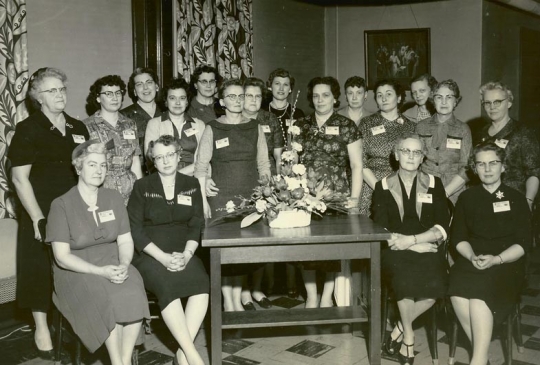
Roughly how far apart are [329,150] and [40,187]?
1.91 metres

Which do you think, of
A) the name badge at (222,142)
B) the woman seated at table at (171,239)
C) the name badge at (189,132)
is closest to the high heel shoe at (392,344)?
the woman seated at table at (171,239)

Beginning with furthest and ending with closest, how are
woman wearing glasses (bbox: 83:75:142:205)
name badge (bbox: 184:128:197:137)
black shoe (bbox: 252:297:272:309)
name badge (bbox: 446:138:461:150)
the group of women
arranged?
black shoe (bbox: 252:297:272:309), name badge (bbox: 184:128:197:137), name badge (bbox: 446:138:461:150), woman wearing glasses (bbox: 83:75:142:205), the group of women

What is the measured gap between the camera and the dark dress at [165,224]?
334 centimetres

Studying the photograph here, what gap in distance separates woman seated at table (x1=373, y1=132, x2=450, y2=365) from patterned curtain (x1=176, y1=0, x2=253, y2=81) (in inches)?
→ 102

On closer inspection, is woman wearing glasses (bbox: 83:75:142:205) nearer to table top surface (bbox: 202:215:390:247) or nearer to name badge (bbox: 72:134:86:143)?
name badge (bbox: 72:134:86:143)

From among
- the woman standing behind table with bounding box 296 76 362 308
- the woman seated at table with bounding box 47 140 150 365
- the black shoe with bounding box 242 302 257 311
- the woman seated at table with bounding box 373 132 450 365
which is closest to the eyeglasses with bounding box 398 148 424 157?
the woman seated at table with bounding box 373 132 450 365

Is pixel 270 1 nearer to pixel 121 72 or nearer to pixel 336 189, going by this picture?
pixel 121 72

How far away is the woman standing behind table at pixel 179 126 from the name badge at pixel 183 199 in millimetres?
666

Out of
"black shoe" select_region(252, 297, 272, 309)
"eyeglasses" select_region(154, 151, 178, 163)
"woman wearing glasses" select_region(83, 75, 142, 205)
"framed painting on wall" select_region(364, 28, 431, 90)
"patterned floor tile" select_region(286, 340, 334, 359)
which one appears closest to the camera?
"eyeglasses" select_region(154, 151, 178, 163)

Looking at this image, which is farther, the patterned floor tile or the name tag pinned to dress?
the patterned floor tile

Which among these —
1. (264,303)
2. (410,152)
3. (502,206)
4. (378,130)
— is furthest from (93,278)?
(502,206)

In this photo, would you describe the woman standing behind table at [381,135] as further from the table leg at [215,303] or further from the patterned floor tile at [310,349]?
the table leg at [215,303]

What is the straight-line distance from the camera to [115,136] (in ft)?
13.3

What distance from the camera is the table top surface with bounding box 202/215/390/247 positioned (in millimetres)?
3037
